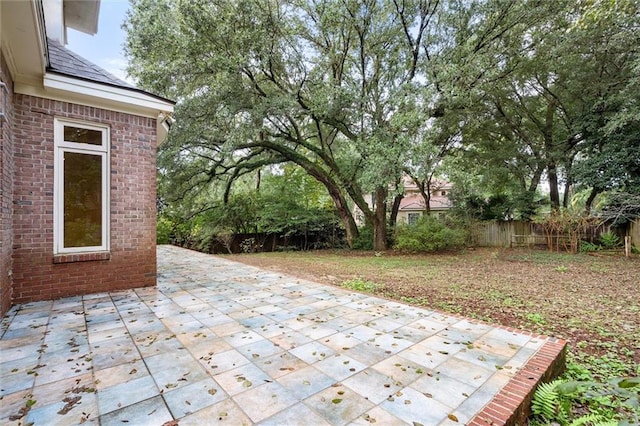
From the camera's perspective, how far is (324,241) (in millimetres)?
14258

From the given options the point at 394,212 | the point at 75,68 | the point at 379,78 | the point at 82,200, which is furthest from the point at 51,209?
the point at 394,212

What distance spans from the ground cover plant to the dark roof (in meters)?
4.94

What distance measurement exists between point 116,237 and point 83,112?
1.92m

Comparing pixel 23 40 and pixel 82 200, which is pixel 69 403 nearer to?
pixel 82 200

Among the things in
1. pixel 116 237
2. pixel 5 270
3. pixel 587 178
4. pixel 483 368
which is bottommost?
pixel 483 368

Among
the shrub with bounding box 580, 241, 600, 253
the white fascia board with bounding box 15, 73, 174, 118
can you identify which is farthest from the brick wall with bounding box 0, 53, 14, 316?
the shrub with bounding box 580, 241, 600, 253

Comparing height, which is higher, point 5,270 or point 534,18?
point 534,18

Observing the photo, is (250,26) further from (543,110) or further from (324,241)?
(543,110)

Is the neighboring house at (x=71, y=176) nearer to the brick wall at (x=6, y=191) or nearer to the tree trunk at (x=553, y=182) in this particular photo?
the brick wall at (x=6, y=191)

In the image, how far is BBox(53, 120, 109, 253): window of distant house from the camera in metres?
4.39

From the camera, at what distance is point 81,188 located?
15.0 feet

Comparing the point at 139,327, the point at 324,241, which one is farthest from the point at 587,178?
the point at 139,327

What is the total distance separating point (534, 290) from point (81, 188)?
805 cm

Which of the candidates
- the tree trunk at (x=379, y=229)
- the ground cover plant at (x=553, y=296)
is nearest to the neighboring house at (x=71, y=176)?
the ground cover plant at (x=553, y=296)
